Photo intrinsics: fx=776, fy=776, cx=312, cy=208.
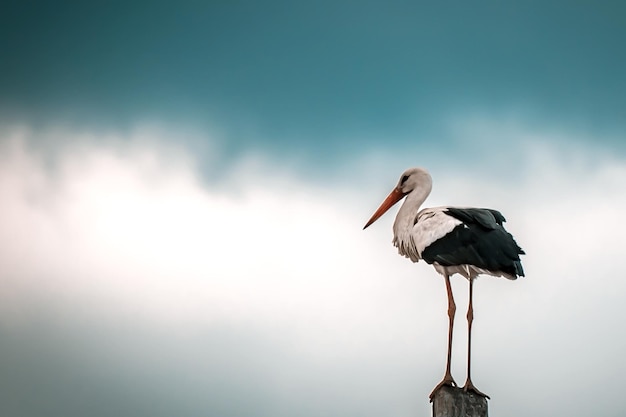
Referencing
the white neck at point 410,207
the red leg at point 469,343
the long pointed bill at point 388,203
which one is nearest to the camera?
the red leg at point 469,343

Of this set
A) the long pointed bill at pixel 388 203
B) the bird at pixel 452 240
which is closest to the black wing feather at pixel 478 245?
the bird at pixel 452 240

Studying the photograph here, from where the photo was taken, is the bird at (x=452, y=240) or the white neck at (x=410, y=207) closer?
the bird at (x=452, y=240)

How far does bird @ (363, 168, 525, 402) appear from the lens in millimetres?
9703

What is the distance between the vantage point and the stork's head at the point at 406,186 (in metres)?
11.8

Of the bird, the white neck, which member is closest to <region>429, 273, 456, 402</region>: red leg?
the bird

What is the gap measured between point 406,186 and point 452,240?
6.17ft

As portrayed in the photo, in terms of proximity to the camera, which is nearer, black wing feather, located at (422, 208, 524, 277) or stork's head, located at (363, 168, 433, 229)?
black wing feather, located at (422, 208, 524, 277)

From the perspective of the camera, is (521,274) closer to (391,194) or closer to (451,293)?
(451,293)

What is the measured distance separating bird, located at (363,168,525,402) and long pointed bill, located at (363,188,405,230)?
0.15 metres

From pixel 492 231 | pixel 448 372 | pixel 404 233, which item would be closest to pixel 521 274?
pixel 492 231

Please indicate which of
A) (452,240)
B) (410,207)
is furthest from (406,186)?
(452,240)

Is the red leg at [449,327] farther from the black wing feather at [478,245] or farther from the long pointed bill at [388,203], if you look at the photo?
the long pointed bill at [388,203]

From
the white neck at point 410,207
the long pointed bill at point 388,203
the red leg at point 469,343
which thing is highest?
the long pointed bill at point 388,203

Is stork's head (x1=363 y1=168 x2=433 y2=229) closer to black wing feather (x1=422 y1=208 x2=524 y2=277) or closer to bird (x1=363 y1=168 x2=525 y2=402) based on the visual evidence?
bird (x1=363 y1=168 x2=525 y2=402)
